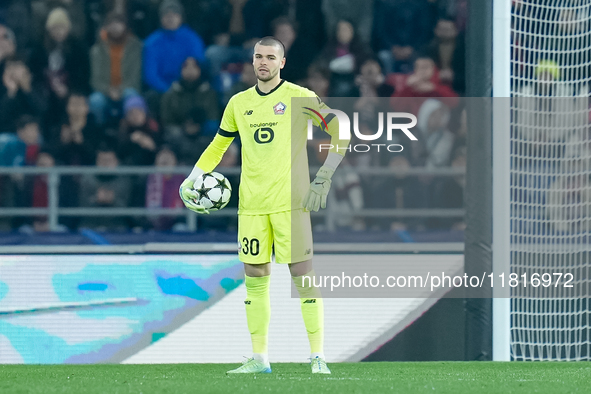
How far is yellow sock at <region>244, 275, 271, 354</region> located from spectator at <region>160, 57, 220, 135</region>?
2861 mm

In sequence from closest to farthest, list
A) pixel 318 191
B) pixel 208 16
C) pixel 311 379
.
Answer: pixel 311 379 < pixel 318 191 < pixel 208 16

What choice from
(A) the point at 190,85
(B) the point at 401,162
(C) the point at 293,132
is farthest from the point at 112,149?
(C) the point at 293,132

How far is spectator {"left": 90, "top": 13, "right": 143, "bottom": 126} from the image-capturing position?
775 cm

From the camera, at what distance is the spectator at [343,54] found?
297 inches

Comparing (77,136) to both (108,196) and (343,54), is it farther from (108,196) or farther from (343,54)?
(343,54)

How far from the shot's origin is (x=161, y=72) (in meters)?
7.79

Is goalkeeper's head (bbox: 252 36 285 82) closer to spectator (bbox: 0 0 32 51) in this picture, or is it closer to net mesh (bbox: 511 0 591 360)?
net mesh (bbox: 511 0 591 360)

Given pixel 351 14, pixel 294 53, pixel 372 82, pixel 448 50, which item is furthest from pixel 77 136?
pixel 448 50

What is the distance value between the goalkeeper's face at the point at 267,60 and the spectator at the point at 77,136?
302 cm

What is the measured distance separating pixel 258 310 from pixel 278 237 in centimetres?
41

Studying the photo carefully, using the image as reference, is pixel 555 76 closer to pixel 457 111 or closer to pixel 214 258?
pixel 457 111

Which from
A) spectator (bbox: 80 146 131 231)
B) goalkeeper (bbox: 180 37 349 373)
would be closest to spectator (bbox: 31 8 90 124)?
spectator (bbox: 80 146 131 231)

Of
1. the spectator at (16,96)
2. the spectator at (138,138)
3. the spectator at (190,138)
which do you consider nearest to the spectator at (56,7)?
the spectator at (16,96)

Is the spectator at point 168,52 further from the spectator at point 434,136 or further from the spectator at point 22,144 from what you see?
the spectator at point 434,136
